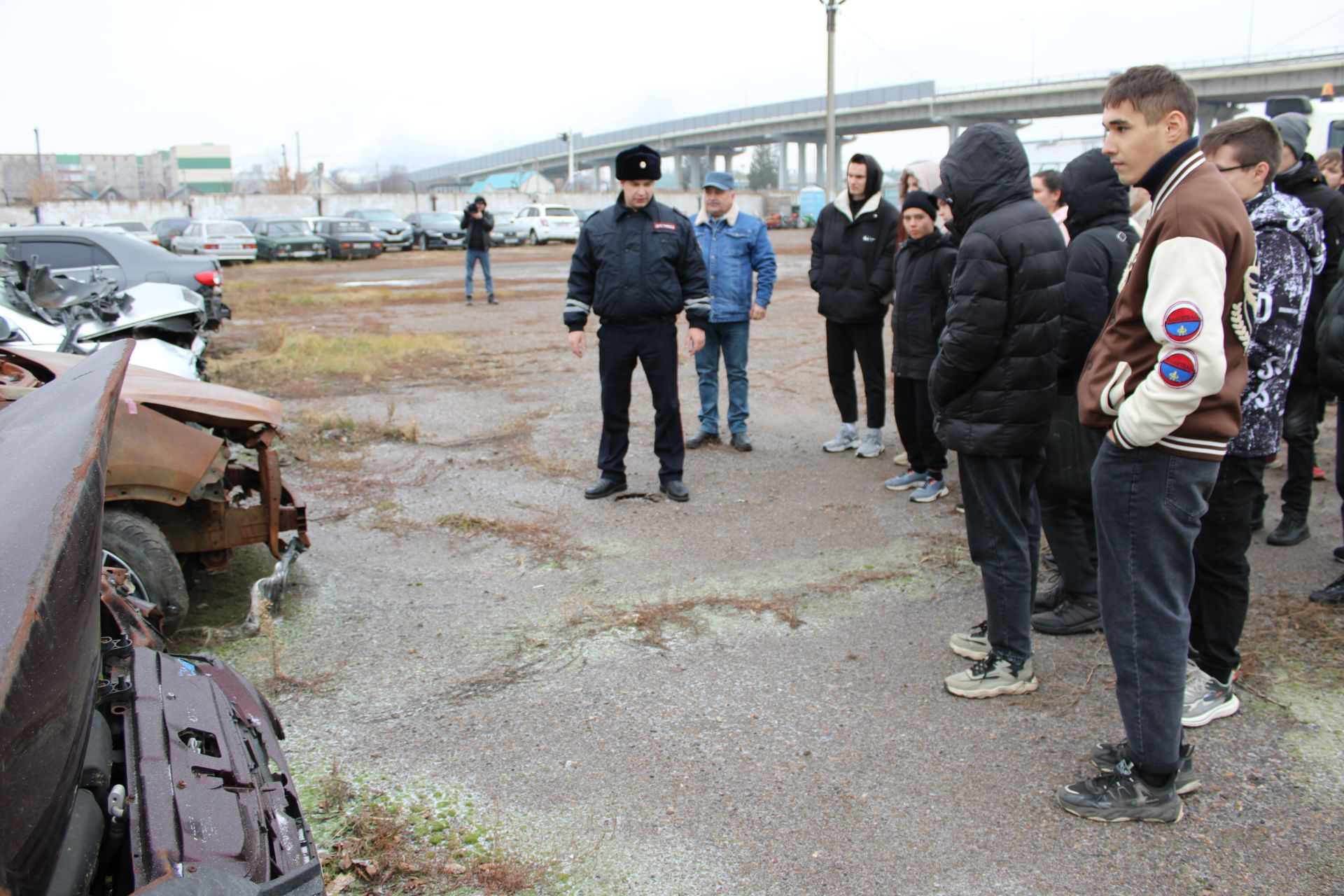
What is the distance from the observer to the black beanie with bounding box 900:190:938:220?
5465mm

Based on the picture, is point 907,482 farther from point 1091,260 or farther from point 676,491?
point 1091,260

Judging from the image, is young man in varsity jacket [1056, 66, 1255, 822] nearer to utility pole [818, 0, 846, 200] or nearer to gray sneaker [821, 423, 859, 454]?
gray sneaker [821, 423, 859, 454]

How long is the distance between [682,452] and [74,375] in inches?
161

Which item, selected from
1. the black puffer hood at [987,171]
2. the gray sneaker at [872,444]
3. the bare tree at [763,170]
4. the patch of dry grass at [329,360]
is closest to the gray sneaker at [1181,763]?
the black puffer hood at [987,171]

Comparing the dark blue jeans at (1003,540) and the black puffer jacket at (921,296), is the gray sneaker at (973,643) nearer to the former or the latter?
the dark blue jeans at (1003,540)

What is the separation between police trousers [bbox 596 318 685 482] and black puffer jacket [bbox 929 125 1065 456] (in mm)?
2670

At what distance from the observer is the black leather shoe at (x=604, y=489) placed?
19.6ft

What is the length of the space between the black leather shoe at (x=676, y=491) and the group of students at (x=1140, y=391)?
7.45 ft

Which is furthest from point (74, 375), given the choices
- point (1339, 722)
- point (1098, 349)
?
point (1339, 722)

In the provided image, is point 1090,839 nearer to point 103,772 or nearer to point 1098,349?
point 1098,349

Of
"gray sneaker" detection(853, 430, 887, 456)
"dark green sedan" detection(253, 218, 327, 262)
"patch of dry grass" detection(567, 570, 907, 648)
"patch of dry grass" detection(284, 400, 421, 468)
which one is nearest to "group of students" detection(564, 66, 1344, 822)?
"patch of dry grass" detection(567, 570, 907, 648)

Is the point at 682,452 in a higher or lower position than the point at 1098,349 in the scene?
lower

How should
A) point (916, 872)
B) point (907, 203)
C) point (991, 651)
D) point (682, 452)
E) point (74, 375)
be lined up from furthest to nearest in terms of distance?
1. point (682, 452)
2. point (907, 203)
3. point (991, 651)
4. point (916, 872)
5. point (74, 375)

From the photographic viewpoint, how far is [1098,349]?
281 centimetres
